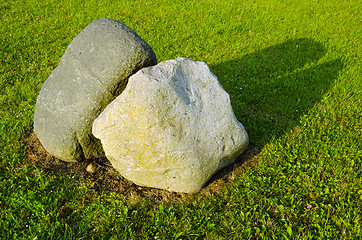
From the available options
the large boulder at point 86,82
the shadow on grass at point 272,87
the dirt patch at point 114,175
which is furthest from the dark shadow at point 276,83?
the large boulder at point 86,82

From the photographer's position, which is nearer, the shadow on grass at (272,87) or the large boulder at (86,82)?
the large boulder at (86,82)

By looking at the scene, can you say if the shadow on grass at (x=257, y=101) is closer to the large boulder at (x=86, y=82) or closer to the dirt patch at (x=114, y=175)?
the dirt patch at (x=114, y=175)

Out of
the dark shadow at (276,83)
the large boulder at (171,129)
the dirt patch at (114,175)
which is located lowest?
the dark shadow at (276,83)

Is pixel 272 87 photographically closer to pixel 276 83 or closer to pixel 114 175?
pixel 276 83

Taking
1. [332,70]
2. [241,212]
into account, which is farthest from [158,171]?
[332,70]

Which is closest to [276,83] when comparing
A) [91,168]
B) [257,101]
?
[257,101]

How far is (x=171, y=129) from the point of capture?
3.75m

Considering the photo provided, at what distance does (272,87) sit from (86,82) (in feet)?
15.0

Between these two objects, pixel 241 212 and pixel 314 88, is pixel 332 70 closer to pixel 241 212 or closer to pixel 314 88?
pixel 314 88

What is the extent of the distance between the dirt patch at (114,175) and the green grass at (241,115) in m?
0.12

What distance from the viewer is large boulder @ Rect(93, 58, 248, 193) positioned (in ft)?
12.0

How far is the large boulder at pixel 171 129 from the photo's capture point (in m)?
3.66

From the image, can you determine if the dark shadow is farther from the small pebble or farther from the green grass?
the small pebble

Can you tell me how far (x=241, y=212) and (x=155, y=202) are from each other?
4.08 feet
